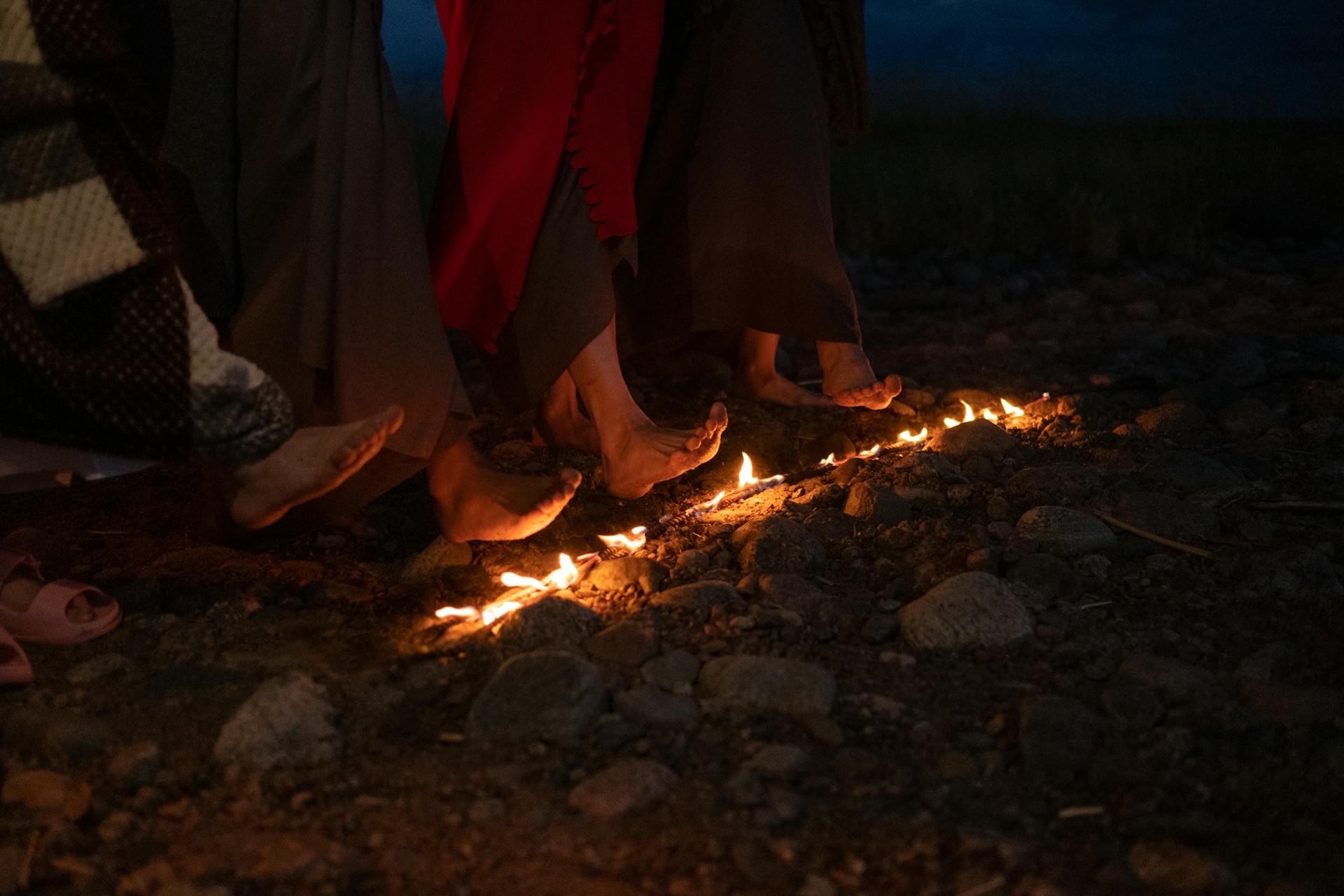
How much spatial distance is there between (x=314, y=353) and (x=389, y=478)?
313mm

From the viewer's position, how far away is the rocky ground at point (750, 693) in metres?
1.46

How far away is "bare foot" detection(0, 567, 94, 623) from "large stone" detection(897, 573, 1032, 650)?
4.59 ft

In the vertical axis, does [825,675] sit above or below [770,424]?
above

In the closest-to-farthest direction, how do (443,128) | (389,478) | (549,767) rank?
1. (549,767)
2. (389,478)
3. (443,128)

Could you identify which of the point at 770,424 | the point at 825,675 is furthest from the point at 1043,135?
the point at 825,675

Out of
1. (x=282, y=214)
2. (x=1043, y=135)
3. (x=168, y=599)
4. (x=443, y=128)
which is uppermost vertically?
(x=282, y=214)

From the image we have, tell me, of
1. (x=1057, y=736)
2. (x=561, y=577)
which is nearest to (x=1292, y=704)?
(x=1057, y=736)

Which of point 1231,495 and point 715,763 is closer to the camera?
point 715,763

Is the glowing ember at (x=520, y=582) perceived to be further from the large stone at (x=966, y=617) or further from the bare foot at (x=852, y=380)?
the bare foot at (x=852, y=380)

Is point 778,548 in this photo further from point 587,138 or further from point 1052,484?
point 587,138

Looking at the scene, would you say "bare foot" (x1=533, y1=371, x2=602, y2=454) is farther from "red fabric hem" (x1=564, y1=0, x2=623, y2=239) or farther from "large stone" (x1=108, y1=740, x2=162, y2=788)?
"large stone" (x1=108, y1=740, x2=162, y2=788)

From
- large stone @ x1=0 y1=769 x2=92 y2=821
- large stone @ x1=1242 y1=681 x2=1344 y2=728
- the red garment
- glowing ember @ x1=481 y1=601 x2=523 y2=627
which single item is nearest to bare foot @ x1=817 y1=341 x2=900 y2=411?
the red garment

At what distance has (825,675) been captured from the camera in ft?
5.97

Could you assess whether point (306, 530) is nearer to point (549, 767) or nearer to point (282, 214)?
point (282, 214)
